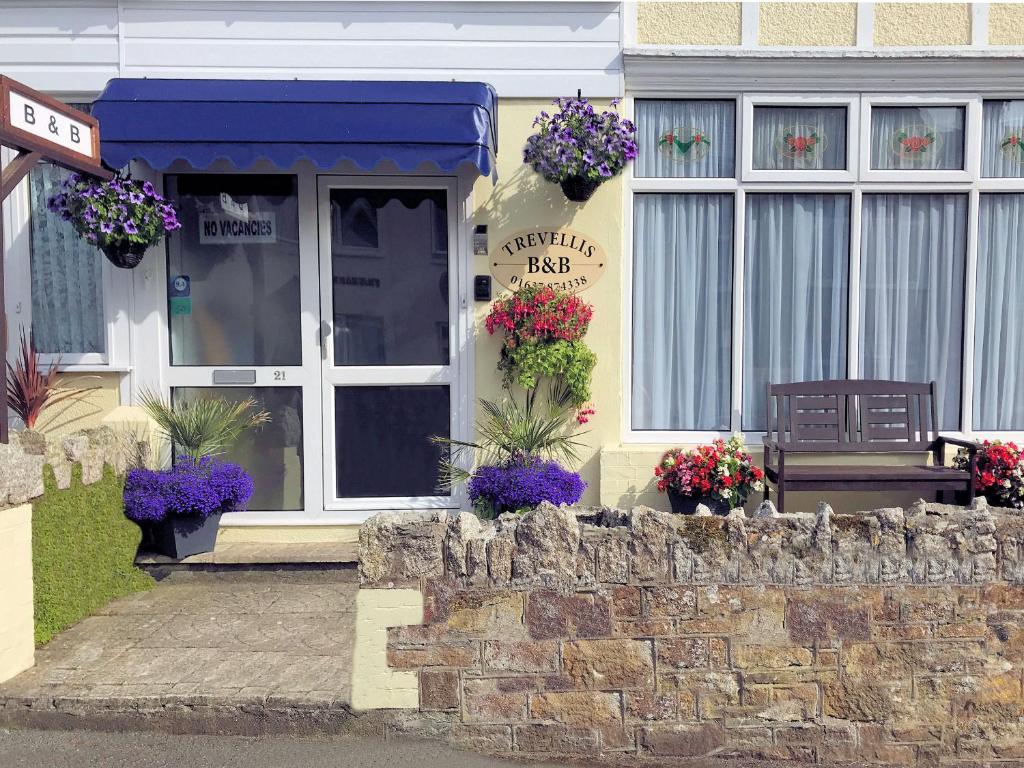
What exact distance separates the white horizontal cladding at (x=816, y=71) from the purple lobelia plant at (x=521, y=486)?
2711mm

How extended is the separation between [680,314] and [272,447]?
122 inches

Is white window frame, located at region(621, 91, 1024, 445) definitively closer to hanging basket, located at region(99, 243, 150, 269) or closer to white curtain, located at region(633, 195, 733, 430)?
white curtain, located at region(633, 195, 733, 430)

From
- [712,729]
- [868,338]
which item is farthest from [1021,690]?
[868,338]

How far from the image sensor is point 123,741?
11.5 feet

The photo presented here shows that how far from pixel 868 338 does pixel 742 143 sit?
170 centimetres

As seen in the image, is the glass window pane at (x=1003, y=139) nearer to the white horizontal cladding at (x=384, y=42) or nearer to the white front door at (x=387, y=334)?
the white horizontal cladding at (x=384, y=42)

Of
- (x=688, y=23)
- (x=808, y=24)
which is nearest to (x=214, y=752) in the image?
(x=688, y=23)

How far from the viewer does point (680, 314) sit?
620cm

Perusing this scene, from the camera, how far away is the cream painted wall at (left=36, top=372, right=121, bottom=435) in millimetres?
5871

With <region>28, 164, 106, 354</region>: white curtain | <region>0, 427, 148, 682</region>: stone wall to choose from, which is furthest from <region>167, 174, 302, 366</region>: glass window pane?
<region>0, 427, 148, 682</region>: stone wall

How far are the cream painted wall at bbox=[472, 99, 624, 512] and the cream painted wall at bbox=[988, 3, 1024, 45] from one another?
274cm

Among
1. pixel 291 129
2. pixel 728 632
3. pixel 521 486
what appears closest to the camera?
pixel 728 632

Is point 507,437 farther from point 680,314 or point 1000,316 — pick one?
point 1000,316

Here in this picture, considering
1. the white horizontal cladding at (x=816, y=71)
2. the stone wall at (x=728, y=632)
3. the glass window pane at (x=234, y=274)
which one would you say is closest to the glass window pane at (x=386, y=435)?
the glass window pane at (x=234, y=274)
